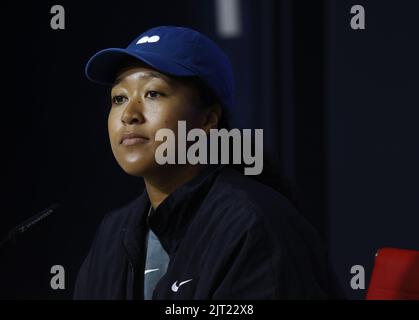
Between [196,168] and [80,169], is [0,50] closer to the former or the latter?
[80,169]

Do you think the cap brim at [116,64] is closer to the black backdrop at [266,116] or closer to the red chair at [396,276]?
the red chair at [396,276]

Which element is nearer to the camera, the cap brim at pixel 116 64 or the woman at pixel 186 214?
the woman at pixel 186 214

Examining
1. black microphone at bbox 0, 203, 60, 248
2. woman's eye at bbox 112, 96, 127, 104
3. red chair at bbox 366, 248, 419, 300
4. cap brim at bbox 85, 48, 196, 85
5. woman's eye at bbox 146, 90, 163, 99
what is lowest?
red chair at bbox 366, 248, 419, 300

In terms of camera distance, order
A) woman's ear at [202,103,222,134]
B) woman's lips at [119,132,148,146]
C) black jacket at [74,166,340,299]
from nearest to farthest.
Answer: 1. black jacket at [74,166,340,299]
2. woman's lips at [119,132,148,146]
3. woman's ear at [202,103,222,134]

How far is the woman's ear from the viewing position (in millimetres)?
1350

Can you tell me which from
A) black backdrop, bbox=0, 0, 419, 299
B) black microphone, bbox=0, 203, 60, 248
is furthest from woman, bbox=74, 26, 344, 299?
black backdrop, bbox=0, 0, 419, 299

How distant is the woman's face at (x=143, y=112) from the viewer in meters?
1.22

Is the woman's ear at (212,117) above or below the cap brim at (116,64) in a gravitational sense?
below

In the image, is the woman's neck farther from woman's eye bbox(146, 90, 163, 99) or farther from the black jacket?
woman's eye bbox(146, 90, 163, 99)

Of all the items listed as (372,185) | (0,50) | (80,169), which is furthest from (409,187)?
(0,50)

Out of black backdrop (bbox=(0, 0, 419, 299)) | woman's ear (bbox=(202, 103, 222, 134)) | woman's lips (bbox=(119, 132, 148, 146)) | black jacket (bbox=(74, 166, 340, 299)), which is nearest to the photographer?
black jacket (bbox=(74, 166, 340, 299))

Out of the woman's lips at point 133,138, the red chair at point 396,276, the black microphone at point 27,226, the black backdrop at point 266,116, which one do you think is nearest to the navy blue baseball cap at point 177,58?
the woman's lips at point 133,138

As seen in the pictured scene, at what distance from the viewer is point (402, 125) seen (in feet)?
8.27

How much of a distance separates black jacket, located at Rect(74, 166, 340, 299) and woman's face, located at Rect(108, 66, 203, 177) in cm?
10
